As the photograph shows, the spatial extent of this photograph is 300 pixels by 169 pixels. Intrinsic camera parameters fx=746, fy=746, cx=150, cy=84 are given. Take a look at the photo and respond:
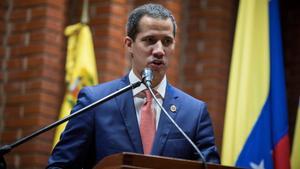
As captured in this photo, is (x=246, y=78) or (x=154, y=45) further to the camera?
(x=246, y=78)

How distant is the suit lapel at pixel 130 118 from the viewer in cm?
289

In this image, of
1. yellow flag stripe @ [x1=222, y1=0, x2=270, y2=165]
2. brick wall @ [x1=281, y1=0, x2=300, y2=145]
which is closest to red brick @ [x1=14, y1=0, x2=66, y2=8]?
yellow flag stripe @ [x1=222, y1=0, x2=270, y2=165]

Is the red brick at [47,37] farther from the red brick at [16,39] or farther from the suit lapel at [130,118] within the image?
the suit lapel at [130,118]

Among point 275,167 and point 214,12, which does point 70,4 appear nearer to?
point 214,12

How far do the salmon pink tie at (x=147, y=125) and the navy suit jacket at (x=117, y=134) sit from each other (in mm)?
30

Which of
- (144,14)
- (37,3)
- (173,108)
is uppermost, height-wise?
(37,3)

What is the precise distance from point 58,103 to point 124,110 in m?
1.94

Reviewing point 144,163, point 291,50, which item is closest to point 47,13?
point 291,50

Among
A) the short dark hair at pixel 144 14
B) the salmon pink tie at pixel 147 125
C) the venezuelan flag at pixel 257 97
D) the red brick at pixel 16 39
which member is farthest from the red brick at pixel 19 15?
the salmon pink tie at pixel 147 125

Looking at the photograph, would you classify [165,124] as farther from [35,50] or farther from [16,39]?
[16,39]

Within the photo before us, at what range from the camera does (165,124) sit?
9.70 ft

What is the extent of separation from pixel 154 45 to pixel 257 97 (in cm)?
177

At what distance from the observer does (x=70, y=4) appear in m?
5.20

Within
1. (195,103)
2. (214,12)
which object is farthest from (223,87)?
(195,103)
